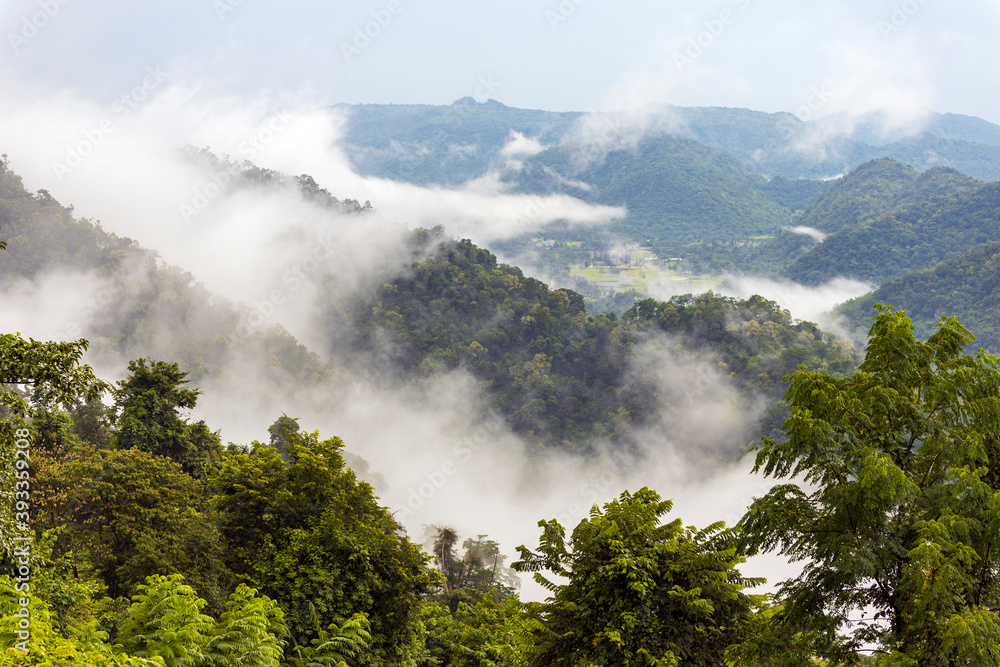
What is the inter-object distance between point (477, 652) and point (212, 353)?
76.6m

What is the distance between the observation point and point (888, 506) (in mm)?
6258

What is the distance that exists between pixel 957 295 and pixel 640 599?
116 m

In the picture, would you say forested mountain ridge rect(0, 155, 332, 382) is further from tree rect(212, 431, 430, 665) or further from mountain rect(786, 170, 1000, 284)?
mountain rect(786, 170, 1000, 284)

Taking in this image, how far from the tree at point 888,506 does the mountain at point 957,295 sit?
106 meters

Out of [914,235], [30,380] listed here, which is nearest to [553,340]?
[30,380]

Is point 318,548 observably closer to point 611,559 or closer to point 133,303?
point 611,559

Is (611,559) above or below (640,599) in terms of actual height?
above

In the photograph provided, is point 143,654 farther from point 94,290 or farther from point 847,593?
point 94,290

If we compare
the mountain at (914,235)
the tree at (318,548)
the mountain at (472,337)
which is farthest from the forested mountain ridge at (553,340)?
the mountain at (914,235)

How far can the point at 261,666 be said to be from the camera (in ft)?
26.8

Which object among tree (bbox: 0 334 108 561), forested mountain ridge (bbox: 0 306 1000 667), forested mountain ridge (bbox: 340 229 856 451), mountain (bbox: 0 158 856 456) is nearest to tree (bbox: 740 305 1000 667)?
forested mountain ridge (bbox: 0 306 1000 667)

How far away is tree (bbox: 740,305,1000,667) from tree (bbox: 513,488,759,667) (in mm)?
2020

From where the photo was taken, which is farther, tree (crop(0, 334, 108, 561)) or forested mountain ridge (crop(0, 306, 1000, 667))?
tree (crop(0, 334, 108, 561))

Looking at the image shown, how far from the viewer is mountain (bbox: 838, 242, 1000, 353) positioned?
96312mm
